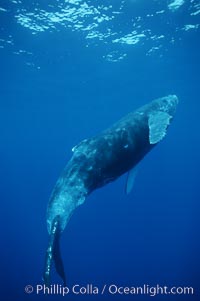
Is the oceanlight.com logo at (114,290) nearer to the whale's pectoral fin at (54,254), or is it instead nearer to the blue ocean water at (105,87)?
the blue ocean water at (105,87)

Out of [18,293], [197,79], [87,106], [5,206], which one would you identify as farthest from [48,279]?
[87,106]

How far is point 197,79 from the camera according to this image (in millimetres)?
43875

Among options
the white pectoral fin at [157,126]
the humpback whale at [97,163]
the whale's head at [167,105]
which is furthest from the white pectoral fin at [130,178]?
the whale's head at [167,105]

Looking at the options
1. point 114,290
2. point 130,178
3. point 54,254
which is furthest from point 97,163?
point 114,290

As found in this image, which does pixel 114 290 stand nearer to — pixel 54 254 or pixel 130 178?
pixel 130 178

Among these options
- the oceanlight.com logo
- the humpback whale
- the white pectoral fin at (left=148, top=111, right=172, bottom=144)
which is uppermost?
the white pectoral fin at (left=148, top=111, right=172, bottom=144)

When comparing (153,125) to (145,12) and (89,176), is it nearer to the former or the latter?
(89,176)

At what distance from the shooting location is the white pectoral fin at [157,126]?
9875 millimetres

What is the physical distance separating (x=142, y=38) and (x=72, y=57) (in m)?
8.07

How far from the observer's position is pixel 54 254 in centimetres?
736

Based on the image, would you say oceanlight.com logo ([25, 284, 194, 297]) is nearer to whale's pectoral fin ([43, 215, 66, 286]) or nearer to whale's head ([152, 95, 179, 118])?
whale's head ([152, 95, 179, 118])

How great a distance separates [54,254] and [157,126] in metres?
5.29

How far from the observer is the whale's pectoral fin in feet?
22.3

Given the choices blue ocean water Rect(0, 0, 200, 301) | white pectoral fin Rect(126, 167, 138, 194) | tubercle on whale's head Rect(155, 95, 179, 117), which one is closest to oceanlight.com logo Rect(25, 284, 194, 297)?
blue ocean water Rect(0, 0, 200, 301)
